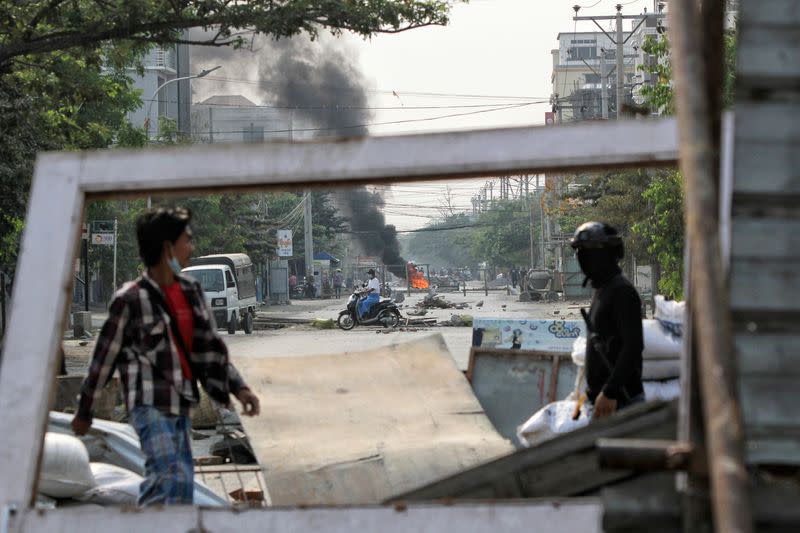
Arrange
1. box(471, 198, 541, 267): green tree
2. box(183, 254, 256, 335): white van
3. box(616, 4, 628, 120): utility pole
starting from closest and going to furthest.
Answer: box(183, 254, 256, 335): white van, box(616, 4, 628, 120): utility pole, box(471, 198, 541, 267): green tree

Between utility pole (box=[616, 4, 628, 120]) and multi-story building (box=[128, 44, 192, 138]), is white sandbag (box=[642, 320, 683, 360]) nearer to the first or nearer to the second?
utility pole (box=[616, 4, 628, 120])

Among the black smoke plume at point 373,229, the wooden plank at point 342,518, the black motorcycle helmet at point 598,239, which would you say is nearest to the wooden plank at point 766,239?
the wooden plank at point 342,518

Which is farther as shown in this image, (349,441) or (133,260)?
(133,260)

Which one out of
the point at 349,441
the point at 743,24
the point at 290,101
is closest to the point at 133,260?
the point at 290,101

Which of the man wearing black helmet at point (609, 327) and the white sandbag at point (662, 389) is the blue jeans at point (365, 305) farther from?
the man wearing black helmet at point (609, 327)

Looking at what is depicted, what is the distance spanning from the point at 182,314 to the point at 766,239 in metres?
2.30

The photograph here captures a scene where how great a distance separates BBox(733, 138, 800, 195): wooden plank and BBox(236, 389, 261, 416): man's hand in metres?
2.17

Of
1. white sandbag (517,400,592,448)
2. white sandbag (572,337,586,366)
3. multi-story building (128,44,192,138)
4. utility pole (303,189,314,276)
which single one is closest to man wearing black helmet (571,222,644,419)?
white sandbag (517,400,592,448)

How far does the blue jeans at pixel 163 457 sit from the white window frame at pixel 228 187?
1.10 m

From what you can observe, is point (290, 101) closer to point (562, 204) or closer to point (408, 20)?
point (562, 204)

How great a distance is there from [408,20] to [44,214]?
14420 millimetres

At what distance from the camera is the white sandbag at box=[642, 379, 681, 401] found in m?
4.96

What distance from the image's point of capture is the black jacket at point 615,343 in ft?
14.4

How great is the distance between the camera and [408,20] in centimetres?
1650
